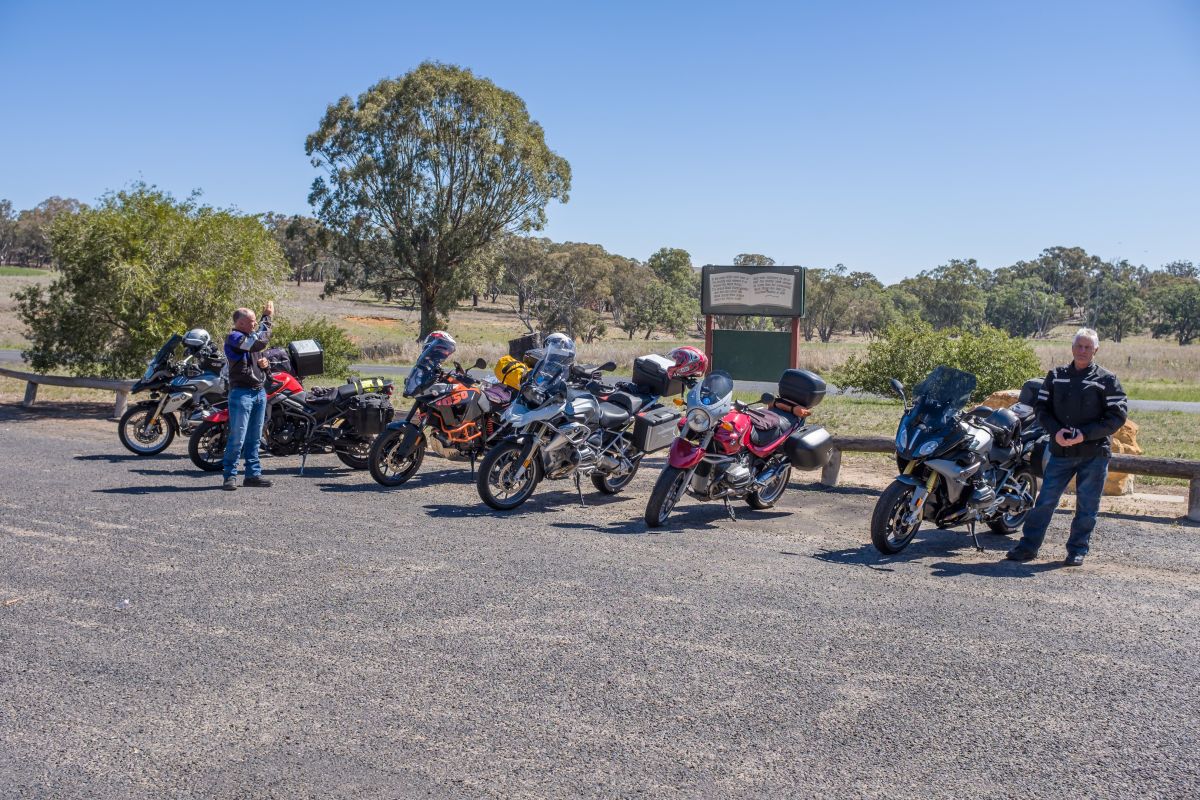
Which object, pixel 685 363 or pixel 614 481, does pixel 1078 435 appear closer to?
pixel 685 363

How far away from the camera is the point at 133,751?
13.9 ft

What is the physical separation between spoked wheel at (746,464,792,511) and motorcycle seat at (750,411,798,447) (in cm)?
39

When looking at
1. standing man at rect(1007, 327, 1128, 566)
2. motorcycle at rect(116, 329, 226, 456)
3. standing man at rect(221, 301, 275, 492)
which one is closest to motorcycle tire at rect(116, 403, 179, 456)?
motorcycle at rect(116, 329, 226, 456)

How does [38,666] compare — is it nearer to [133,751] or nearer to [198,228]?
[133,751]

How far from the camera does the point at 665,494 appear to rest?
864cm

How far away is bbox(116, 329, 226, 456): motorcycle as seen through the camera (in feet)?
38.0

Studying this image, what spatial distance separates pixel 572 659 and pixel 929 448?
3522 mm

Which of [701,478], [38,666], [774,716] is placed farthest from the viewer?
[701,478]

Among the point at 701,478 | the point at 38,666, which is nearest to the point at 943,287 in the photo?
the point at 701,478

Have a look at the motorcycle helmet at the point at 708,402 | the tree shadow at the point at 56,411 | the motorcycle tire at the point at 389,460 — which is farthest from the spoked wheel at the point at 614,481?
the tree shadow at the point at 56,411

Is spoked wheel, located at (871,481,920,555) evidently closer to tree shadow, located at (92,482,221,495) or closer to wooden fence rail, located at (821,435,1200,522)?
wooden fence rail, located at (821,435,1200,522)

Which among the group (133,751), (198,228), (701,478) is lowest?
(133,751)

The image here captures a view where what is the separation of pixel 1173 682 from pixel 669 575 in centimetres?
302

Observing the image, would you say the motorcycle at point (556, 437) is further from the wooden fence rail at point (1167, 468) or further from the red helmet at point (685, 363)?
the wooden fence rail at point (1167, 468)
